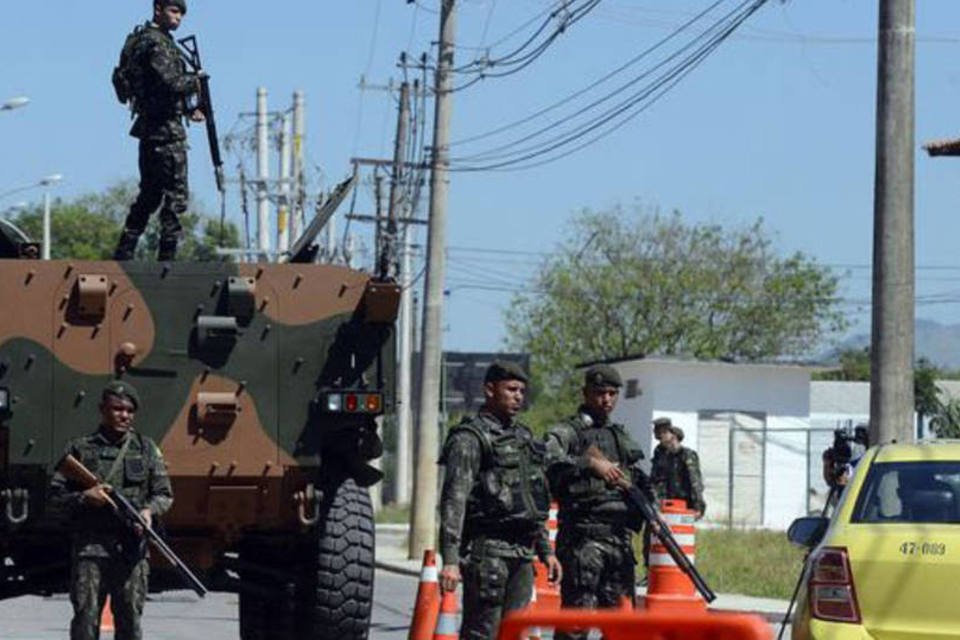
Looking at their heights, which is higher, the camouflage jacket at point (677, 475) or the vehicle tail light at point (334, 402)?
the vehicle tail light at point (334, 402)

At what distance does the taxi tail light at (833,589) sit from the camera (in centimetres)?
1077

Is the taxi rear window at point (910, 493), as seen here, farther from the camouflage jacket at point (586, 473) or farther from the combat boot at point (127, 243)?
the combat boot at point (127, 243)

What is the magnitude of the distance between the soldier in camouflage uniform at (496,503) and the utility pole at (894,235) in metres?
6.50

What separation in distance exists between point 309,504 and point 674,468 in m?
9.95

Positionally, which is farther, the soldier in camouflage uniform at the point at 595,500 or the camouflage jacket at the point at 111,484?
the soldier in camouflage uniform at the point at 595,500

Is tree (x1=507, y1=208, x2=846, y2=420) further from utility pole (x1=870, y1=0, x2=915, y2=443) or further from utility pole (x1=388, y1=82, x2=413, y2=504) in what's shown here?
utility pole (x1=870, y1=0, x2=915, y2=443)

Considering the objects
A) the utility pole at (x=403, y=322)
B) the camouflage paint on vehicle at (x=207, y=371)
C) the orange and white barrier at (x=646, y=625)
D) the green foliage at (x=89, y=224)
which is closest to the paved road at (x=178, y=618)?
the camouflage paint on vehicle at (x=207, y=371)

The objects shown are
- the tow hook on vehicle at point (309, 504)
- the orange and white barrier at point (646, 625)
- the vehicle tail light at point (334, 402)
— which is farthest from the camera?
the tow hook on vehicle at point (309, 504)

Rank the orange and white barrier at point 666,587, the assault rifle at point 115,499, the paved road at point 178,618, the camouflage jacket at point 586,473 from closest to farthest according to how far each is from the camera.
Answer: the assault rifle at point 115,499 < the camouflage jacket at point 586,473 < the paved road at point 178,618 < the orange and white barrier at point 666,587

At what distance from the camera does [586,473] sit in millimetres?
12617

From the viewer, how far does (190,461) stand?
14.0 meters

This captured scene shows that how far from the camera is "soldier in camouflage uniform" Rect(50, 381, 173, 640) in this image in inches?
484

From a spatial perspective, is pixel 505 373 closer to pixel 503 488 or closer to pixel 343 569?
pixel 503 488

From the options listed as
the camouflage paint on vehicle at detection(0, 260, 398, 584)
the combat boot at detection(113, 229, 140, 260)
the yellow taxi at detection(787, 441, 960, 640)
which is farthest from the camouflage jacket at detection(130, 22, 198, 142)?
the yellow taxi at detection(787, 441, 960, 640)
